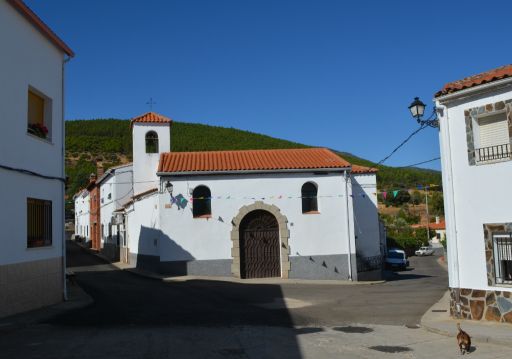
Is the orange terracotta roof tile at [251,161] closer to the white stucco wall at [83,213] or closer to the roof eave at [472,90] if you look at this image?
the roof eave at [472,90]

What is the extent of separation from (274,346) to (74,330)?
422cm

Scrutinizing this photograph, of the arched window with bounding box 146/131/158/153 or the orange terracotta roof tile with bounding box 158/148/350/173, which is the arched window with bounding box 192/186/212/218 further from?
the arched window with bounding box 146/131/158/153

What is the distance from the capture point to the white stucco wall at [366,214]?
85.7ft

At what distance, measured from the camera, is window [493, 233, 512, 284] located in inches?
416

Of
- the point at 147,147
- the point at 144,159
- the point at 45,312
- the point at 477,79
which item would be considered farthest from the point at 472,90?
the point at 147,147

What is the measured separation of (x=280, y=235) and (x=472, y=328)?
43.9ft

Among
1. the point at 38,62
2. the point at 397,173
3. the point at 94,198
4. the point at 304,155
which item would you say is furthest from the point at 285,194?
the point at 397,173

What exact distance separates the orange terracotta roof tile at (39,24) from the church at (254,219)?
8.73 metres

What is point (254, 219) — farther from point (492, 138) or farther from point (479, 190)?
point (492, 138)

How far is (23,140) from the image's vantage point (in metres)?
12.3

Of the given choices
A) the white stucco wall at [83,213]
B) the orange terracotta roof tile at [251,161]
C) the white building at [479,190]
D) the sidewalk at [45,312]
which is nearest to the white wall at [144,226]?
the orange terracotta roof tile at [251,161]

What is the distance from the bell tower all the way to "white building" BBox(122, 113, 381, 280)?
9.61 feet

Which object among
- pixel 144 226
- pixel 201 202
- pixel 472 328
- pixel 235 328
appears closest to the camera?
pixel 472 328

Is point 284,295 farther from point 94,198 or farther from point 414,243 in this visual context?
point 414,243
